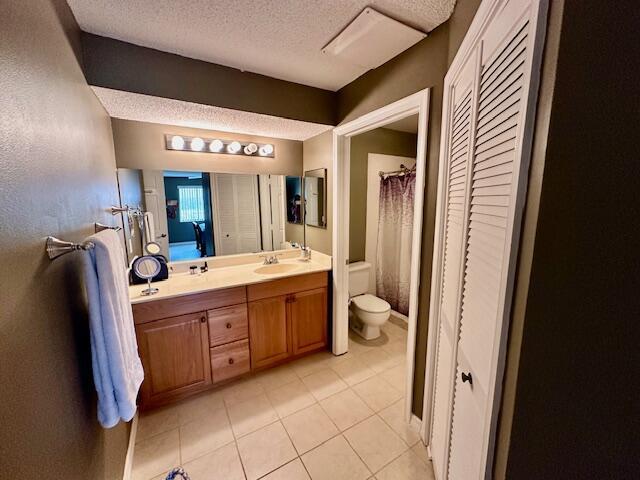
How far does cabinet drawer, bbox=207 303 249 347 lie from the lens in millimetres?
1874

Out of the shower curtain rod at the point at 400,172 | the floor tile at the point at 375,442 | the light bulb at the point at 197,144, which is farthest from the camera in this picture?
the shower curtain rod at the point at 400,172

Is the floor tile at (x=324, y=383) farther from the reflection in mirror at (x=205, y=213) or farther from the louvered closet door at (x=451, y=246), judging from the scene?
the reflection in mirror at (x=205, y=213)

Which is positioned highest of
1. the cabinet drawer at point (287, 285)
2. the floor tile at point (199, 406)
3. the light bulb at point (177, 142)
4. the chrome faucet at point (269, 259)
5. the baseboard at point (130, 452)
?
the light bulb at point (177, 142)

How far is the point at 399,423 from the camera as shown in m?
1.69

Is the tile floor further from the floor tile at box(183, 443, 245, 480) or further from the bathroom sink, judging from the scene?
the bathroom sink

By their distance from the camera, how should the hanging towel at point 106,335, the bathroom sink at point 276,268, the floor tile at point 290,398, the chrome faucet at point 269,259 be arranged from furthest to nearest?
the chrome faucet at point 269,259 < the bathroom sink at point 276,268 < the floor tile at point 290,398 < the hanging towel at point 106,335

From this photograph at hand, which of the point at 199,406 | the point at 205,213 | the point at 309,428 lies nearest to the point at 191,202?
the point at 205,213

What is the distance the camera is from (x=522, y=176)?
562 millimetres

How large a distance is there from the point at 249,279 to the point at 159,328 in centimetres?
67

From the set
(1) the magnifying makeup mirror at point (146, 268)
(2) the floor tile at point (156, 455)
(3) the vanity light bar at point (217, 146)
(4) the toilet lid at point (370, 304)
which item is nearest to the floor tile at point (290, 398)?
(2) the floor tile at point (156, 455)

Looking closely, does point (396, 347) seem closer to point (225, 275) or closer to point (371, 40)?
point (225, 275)

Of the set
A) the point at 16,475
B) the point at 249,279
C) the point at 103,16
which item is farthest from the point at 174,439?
the point at 103,16

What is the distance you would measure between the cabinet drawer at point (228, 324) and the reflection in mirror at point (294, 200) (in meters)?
1.10

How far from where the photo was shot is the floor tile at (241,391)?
1.90m
